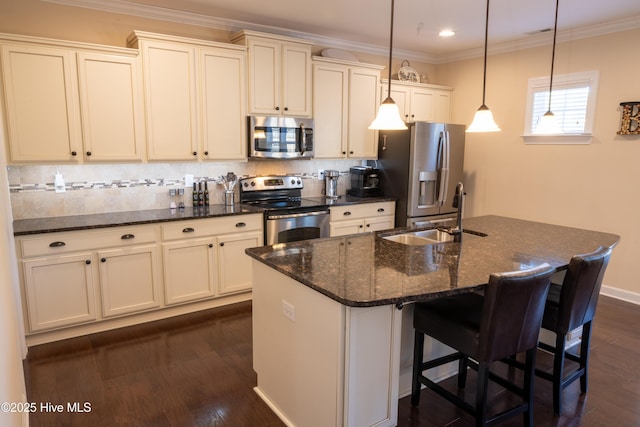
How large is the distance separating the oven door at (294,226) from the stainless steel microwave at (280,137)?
0.65 metres

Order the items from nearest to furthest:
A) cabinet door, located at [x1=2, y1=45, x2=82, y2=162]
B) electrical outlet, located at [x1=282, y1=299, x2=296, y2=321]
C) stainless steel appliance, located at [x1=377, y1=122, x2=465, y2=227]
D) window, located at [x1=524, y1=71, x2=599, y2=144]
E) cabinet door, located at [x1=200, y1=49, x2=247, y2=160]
→ electrical outlet, located at [x1=282, y1=299, x2=296, y2=321] → cabinet door, located at [x1=2, y1=45, x2=82, y2=162] → cabinet door, located at [x1=200, y1=49, x2=247, y2=160] → window, located at [x1=524, y1=71, x2=599, y2=144] → stainless steel appliance, located at [x1=377, y1=122, x2=465, y2=227]

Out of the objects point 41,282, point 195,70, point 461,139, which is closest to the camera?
point 41,282

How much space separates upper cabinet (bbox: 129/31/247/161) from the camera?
363 cm

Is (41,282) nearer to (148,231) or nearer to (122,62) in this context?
(148,231)

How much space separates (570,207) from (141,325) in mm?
4441

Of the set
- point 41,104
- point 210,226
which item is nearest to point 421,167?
point 210,226

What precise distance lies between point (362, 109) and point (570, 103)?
2.21m

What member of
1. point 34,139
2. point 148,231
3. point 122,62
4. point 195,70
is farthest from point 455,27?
point 34,139

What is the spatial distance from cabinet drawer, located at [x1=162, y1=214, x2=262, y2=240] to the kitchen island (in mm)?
1362

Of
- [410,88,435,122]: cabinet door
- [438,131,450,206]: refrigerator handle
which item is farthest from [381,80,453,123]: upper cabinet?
[438,131,450,206]: refrigerator handle

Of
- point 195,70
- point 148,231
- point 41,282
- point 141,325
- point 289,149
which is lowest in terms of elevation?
point 141,325

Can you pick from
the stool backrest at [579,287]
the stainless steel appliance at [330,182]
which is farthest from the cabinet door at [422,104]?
the stool backrest at [579,287]

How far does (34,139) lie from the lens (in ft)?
10.5

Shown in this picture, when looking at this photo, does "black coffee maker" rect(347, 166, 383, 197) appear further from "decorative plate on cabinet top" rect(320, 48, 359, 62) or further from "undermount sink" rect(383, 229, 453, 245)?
"undermount sink" rect(383, 229, 453, 245)
